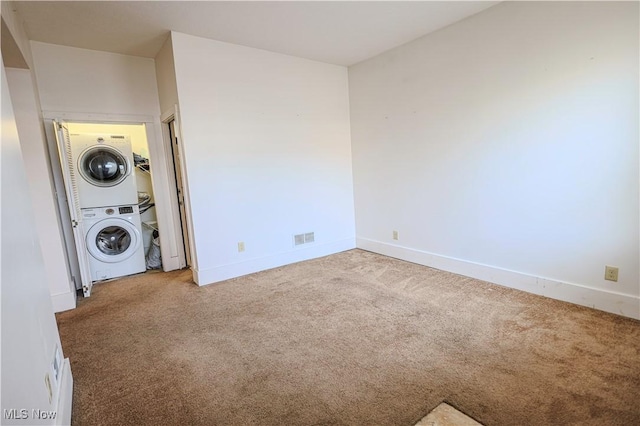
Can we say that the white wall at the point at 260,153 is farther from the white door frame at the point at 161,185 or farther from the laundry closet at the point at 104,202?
the laundry closet at the point at 104,202

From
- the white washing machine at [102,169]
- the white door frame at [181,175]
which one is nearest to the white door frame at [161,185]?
the white door frame at [181,175]

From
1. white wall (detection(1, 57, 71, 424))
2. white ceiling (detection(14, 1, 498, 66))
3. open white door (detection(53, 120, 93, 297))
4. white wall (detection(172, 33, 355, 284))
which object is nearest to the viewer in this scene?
white wall (detection(1, 57, 71, 424))

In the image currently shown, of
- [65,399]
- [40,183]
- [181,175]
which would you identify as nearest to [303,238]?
[181,175]

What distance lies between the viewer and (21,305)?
1136 millimetres

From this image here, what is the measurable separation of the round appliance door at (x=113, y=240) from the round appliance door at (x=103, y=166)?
501 mm

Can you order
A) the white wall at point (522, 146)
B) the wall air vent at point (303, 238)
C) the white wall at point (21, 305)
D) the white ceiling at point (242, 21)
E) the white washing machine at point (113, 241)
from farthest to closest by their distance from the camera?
the wall air vent at point (303, 238) → the white washing machine at point (113, 241) → the white ceiling at point (242, 21) → the white wall at point (522, 146) → the white wall at point (21, 305)

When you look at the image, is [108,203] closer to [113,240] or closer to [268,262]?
[113,240]

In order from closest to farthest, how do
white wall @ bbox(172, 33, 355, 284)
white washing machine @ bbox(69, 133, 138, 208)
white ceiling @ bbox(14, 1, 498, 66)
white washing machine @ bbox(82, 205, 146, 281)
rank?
white ceiling @ bbox(14, 1, 498, 66) → white wall @ bbox(172, 33, 355, 284) → white washing machine @ bbox(69, 133, 138, 208) → white washing machine @ bbox(82, 205, 146, 281)

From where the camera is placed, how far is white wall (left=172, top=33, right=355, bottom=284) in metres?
3.27

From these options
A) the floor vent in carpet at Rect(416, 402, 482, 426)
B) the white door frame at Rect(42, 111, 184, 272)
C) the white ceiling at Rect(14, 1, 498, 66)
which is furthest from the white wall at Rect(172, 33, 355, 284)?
the floor vent in carpet at Rect(416, 402, 482, 426)

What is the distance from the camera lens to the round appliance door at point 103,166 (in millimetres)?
3602

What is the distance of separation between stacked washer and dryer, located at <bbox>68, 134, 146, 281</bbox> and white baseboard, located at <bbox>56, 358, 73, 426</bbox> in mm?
2251

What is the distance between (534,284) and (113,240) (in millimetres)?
4717

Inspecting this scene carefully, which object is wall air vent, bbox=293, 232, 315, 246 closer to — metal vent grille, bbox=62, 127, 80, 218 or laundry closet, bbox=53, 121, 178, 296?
laundry closet, bbox=53, 121, 178, 296
